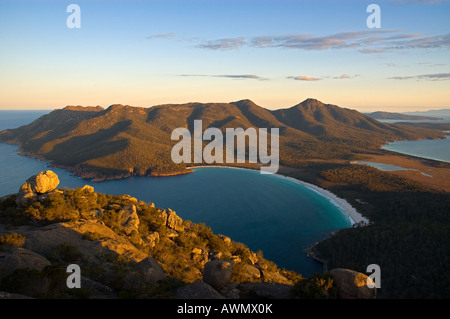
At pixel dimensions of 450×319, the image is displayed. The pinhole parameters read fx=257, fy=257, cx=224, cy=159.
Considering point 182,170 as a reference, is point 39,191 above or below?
above

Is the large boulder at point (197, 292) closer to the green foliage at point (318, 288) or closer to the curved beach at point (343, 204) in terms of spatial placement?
the green foliage at point (318, 288)

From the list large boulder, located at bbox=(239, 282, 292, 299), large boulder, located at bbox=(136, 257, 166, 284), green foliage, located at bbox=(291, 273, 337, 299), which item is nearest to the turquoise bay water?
large boulder, located at bbox=(239, 282, 292, 299)

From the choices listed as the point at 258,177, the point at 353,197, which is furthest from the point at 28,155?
the point at 353,197

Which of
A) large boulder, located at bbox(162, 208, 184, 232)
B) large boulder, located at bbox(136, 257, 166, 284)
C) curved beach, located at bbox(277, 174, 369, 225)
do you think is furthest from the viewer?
curved beach, located at bbox(277, 174, 369, 225)

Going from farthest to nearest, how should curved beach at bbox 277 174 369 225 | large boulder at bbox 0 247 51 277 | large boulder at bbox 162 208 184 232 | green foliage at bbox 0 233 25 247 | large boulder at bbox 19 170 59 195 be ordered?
curved beach at bbox 277 174 369 225
large boulder at bbox 162 208 184 232
large boulder at bbox 19 170 59 195
green foliage at bbox 0 233 25 247
large boulder at bbox 0 247 51 277

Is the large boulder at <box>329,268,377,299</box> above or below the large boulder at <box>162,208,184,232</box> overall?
A: above

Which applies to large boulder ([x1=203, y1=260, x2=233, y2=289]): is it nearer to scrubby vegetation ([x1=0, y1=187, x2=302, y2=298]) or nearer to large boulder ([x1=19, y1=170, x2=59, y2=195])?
scrubby vegetation ([x1=0, y1=187, x2=302, y2=298])
